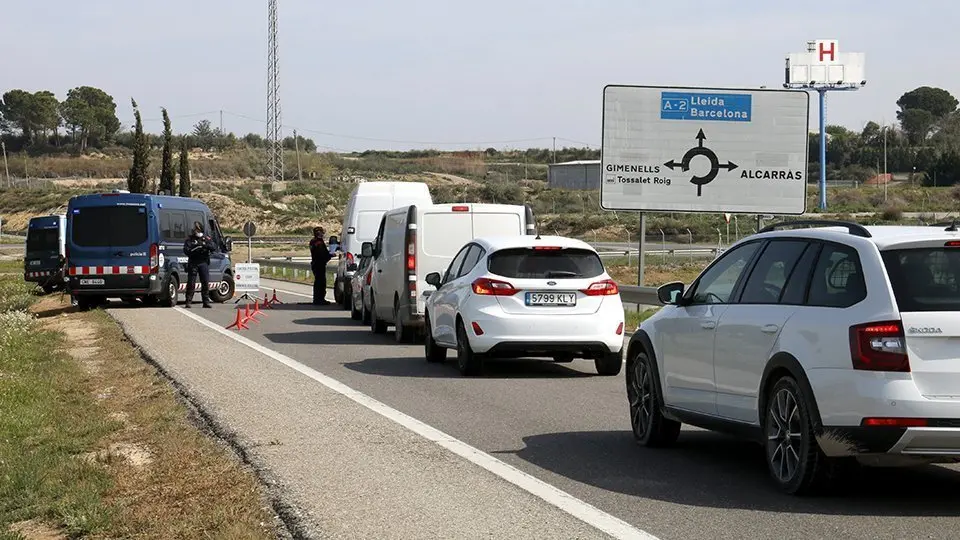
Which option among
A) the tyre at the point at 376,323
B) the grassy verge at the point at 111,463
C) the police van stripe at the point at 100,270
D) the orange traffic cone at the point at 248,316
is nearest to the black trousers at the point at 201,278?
the police van stripe at the point at 100,270

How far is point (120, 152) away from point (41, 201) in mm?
53564

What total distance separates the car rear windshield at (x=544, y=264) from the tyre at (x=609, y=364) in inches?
39.4

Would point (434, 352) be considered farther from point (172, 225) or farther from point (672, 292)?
point (172, 225)

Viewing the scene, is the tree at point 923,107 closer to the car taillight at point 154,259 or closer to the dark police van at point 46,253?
the dark police van at point 46,253

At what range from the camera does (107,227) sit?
30500 millimetres

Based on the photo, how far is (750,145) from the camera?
3127 cm

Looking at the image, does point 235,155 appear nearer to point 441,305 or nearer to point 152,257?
point 152,257

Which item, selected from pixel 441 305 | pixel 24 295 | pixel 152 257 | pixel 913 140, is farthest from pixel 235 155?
pixel 441 305

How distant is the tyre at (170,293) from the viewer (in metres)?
31.4

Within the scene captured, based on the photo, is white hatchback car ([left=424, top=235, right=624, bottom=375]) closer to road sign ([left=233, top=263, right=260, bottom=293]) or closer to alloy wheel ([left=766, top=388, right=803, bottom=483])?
alloy wheel ([left=766, top=388, right=803, bottom=483])

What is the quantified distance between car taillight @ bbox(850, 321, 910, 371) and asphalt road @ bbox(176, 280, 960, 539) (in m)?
0.85

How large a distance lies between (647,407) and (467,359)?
18.7 ft

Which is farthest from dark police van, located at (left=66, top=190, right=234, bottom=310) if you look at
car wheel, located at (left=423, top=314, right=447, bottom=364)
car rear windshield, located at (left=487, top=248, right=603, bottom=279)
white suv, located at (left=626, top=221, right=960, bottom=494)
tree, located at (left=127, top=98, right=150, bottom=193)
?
tree, located at (left=127, top=98, right=150, bottom=193)

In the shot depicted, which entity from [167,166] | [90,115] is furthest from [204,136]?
[167,166]
